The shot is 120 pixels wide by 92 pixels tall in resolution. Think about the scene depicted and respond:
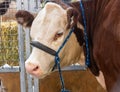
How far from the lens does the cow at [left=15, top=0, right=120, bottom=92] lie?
3146 mm

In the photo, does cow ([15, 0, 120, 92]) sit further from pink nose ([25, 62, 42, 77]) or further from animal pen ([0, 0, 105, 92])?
animal pen ([0, 0, 105, 92])

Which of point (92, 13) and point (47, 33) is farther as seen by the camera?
point (92, 13)

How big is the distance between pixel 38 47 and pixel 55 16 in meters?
0.31

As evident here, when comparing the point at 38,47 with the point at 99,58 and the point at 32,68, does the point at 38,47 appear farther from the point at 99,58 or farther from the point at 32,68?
the point at 99,58

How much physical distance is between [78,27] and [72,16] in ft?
0.62

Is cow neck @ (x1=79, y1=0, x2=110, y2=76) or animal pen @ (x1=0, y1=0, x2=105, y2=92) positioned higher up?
cow neck @ (x1=79, y1=0, x2=110, y2=76)

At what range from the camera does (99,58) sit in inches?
128

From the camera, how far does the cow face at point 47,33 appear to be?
3.20 m

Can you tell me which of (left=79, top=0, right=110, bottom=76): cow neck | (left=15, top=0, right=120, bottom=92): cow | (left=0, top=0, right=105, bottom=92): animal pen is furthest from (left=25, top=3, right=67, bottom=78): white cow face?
(left=0, top=0, right=105, bottom=92): animal pen

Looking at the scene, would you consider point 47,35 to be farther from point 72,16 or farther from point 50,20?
point 72,16

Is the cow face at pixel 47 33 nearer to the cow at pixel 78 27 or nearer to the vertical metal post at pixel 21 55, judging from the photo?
Answer: the cow at pixel 78 27

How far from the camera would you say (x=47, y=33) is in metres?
3.21

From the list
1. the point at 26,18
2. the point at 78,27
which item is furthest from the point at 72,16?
the point at 26,18

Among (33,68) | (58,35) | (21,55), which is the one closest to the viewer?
(33,68)
